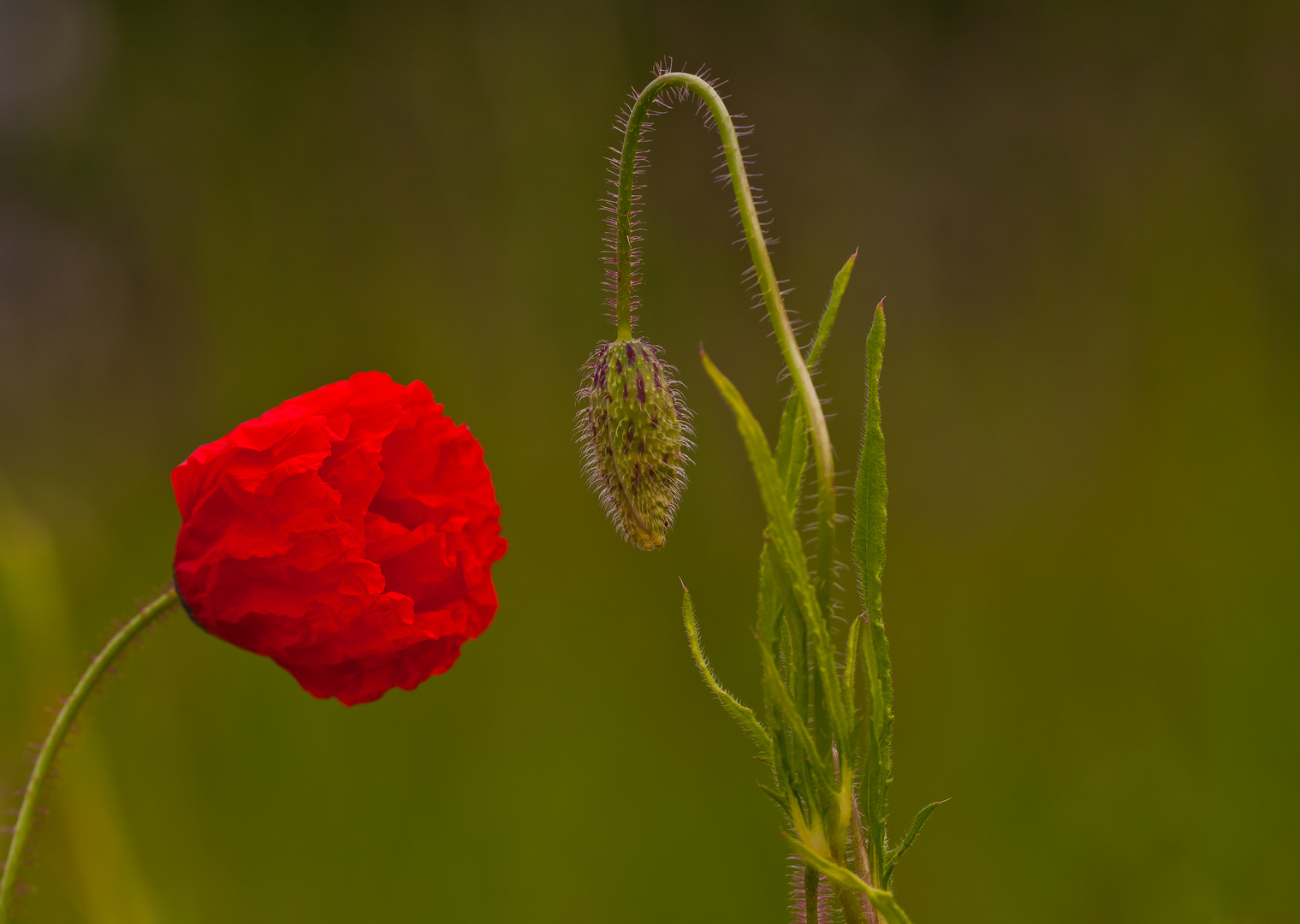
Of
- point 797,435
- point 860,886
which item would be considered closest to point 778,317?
point 797,435

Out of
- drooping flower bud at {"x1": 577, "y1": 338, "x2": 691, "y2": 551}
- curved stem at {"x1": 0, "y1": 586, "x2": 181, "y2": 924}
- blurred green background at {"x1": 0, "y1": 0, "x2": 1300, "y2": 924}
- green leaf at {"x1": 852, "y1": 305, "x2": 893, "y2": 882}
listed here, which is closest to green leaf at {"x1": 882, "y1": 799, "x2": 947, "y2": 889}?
green leaf at {"x1": 852, "y1": 305, "x2": 893, "y2": 882}

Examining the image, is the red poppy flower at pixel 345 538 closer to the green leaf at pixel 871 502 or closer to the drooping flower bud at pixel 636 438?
the drooping flower bud at pixel 636 438

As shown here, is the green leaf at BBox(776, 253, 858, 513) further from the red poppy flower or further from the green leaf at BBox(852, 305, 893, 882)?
the red poppy flower

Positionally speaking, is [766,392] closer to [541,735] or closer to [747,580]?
[747,580]

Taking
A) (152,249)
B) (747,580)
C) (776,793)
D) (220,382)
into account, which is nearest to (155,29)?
(152,249)

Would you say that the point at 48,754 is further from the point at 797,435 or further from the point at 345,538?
the point at 797,435
